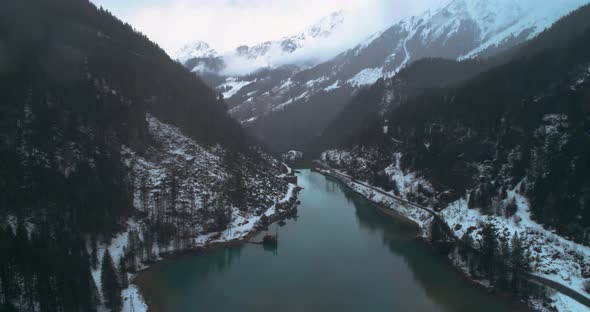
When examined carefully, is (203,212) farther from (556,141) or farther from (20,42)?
(556,141)

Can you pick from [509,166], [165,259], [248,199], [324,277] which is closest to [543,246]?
[509,166]

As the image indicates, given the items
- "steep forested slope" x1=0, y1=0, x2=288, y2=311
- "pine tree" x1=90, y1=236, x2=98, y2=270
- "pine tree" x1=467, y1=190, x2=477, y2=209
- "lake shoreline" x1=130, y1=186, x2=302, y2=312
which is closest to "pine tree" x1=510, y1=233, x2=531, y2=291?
"pine tree" x1=467, y1=190, x2=477, y2=209

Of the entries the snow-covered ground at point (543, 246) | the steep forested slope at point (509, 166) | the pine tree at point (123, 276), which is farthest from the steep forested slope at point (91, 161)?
the snow-covered ground at point (543, 246)

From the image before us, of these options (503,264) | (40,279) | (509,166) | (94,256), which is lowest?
(503,264)

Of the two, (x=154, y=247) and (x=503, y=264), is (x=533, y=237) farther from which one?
(x=154, y=247)

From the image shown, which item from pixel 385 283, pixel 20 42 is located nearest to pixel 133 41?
pixel 20 42
